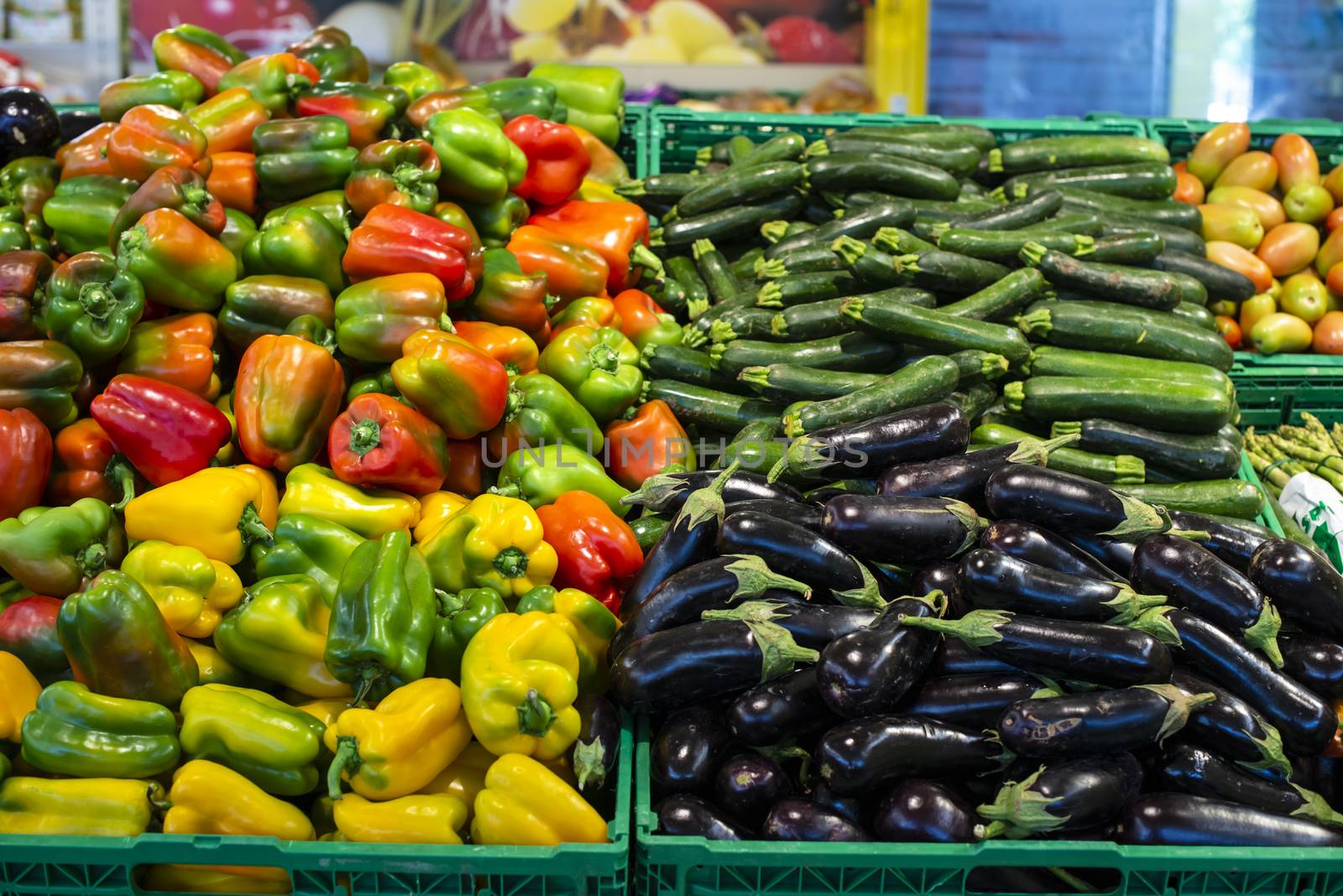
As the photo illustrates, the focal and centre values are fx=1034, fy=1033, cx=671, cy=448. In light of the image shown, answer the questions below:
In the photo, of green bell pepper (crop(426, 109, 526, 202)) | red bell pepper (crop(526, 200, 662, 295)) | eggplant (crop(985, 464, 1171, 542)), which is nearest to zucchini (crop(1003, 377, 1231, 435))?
eggplant (crop(985, 464, 1171, 542))

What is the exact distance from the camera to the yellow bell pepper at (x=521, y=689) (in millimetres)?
2025

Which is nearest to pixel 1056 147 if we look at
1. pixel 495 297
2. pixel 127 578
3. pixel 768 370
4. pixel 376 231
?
pixel 768 370

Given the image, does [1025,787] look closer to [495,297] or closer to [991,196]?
[495,297]

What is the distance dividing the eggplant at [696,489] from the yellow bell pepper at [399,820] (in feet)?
2.86

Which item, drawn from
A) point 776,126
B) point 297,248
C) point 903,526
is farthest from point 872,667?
point 776,126

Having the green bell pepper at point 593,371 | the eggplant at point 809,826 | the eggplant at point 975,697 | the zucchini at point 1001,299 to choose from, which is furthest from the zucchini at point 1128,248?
the eggplant at point 809,826

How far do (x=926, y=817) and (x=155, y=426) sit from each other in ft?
6.42

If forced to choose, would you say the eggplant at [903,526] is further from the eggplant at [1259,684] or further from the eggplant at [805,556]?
the eggplant at [1259,684]

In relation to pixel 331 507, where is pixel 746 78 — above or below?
above

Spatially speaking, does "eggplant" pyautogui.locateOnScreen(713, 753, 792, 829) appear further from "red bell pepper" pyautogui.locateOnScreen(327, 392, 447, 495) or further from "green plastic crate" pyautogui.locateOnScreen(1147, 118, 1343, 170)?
"green plastic crate" pyautogui.locateOnScreen(1147, 118, 1343, 170)

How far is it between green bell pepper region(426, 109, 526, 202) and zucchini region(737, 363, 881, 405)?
0.99m

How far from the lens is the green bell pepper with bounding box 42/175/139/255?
295cm

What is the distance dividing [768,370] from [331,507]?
1.25m

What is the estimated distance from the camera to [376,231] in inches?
112
